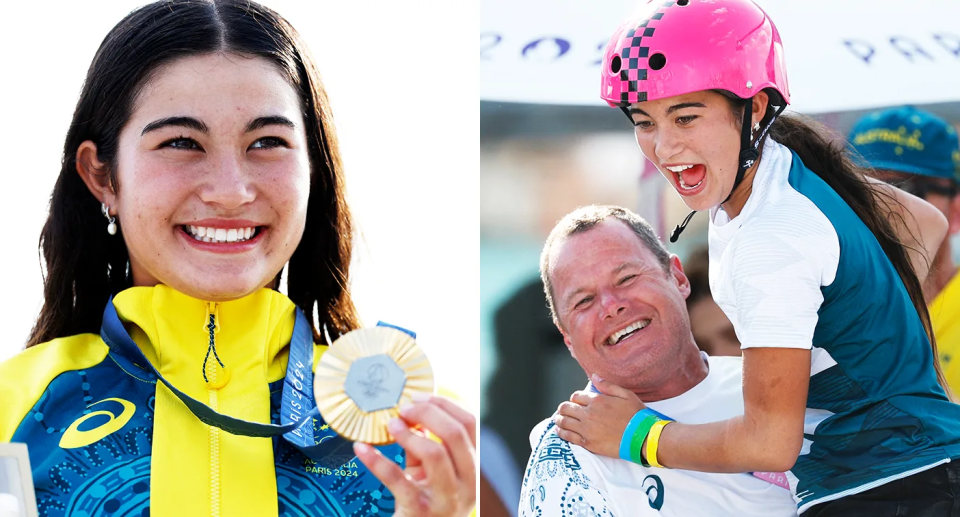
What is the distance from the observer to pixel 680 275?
257 cm

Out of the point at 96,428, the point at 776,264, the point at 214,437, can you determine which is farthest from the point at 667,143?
the point at 96,428

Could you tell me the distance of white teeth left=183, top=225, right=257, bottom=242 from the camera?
6.91 feet

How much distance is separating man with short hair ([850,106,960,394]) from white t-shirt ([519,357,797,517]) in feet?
2.39

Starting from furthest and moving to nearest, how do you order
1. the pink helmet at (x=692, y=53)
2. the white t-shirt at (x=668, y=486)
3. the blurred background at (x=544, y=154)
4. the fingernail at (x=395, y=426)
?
the blurred background at (x=544, y=154), the white t-shirt at (x=668, y=486), the pink helmet at (x=692, y=53), the fingernail at (x=395, y=426)

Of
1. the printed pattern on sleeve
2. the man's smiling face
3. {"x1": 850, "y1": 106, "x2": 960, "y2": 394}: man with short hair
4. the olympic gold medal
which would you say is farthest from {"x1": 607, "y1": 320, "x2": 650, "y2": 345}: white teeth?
{"x1": 850, "y1": 106, "x2": 960, "y2": 394}: man with short hair

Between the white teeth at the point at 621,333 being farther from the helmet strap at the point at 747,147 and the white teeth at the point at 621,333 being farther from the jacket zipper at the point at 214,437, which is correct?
the jacket zipper at the point at 214,437

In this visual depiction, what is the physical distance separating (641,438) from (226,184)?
1173mm

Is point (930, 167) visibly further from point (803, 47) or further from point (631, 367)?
point (631, 367)

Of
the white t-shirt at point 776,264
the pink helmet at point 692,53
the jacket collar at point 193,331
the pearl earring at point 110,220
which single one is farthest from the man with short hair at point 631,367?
the pearl earring at point 110,220

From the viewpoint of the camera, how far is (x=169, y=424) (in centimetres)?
204

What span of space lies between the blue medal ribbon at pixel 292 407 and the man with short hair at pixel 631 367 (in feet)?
2.03

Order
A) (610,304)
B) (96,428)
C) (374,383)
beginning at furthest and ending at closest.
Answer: (610,304) → (96,428) → (374,383)

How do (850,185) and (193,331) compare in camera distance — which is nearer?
(193,331)

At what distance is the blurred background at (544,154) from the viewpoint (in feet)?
8.73
